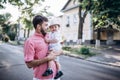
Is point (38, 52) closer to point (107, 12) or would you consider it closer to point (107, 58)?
point (107, 58)

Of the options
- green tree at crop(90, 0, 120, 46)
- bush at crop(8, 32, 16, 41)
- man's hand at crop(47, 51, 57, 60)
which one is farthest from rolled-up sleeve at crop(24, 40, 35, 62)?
bush at crop(8, 32, 16, 41)

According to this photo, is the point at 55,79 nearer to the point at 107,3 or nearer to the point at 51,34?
the point at 51,34

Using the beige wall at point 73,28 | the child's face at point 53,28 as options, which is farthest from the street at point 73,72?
the beige wall at point 73,28

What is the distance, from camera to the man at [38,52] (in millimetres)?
3496

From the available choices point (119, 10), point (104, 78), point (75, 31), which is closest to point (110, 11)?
point (119, 10)

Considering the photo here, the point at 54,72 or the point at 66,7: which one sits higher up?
the point at 66,7

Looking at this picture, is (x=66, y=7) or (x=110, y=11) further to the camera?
(x=66, y=7)

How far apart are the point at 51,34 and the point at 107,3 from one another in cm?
2305

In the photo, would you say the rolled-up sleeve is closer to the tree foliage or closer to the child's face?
the child's face

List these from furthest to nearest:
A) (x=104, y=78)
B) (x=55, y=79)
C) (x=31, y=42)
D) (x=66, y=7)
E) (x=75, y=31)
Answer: (x=66, y=7) < (x=75, y=31) < (x=104, y=78) < (x=55, y=79) < (x=31, y=42)

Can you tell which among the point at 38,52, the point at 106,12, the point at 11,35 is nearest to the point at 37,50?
the point at 38,52

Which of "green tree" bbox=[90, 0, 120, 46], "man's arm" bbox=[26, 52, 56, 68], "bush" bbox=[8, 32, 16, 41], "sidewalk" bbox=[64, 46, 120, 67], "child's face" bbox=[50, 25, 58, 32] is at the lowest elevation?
"sidewalk" bbox=[64, 46, 120, 67]

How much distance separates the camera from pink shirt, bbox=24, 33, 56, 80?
3505 mm

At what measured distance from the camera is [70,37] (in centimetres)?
4766
